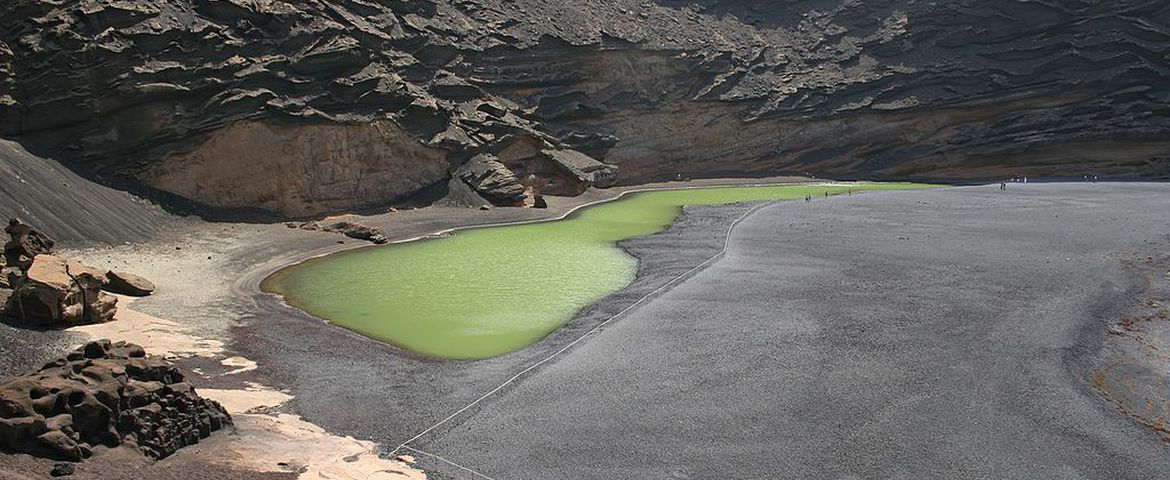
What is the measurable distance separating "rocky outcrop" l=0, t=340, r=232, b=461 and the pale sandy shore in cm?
24

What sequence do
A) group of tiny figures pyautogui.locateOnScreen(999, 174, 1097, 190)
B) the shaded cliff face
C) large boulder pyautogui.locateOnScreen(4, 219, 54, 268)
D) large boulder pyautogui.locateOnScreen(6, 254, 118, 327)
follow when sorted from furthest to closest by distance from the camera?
group of tiny figures pyautogui.locateOnScreen(999, 174, 1097, 190)
the shaded cliff face
large boulder pyautogui.locateOnScreen(4, 219, 54, 268)
large boulder pyautogui.locateOnScreen(6, 254, 118, 327)

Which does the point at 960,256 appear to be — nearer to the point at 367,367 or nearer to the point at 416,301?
the point at 416,301

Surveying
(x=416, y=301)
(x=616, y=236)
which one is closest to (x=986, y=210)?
(x=616, y=236)

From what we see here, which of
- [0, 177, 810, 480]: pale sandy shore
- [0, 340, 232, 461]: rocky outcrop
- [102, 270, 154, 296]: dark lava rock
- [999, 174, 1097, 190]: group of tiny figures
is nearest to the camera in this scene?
[0, 340, 232, 461]: rocky outcrop

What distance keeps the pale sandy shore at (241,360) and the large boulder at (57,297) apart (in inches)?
11.9

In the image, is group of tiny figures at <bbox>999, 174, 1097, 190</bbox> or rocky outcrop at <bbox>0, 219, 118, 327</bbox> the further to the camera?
group of tiny figures at <bbox>999, 174, 1097, 190</bbox>

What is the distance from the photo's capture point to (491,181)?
1420 inches

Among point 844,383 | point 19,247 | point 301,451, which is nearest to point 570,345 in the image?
point 844,383

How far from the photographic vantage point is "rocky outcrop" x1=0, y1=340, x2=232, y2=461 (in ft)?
26.8

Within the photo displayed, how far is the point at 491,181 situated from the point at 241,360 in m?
23.0

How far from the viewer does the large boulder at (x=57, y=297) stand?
1352 centimetres

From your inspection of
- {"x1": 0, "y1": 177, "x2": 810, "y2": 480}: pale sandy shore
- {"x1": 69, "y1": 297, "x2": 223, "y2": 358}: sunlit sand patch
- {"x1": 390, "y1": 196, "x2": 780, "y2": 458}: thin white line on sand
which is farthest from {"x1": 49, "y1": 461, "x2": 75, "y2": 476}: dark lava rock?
{"x1": 69, "y1": 297, "x2": 223, "y2": 358}: sunlit sand patch

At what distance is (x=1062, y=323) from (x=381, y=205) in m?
24.8

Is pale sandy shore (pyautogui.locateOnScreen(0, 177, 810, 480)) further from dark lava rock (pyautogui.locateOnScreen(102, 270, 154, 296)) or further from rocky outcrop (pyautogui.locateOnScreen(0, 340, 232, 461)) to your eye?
dark lava rock (pyautogui.locateOnScreen(102, 270, 154, 296))
